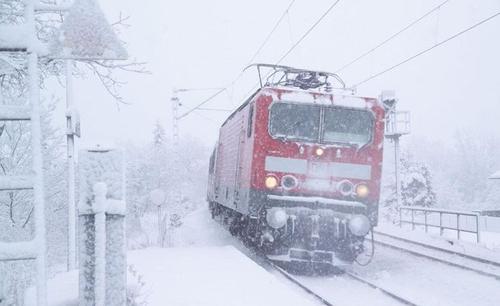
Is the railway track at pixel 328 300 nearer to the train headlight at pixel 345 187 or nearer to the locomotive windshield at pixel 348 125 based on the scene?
the train headlight at pixel 345 187

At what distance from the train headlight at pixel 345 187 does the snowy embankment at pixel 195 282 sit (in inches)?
89.8

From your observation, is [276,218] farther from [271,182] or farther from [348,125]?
[348,125]

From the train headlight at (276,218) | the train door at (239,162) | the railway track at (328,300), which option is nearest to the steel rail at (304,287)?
the railway track at (328,300)

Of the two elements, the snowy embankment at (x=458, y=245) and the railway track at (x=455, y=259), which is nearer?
the railway track at (x=455, y=259)

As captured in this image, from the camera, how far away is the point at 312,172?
9289mm

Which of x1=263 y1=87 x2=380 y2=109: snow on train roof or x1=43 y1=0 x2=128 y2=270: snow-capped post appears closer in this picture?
x1=43 y1=0 x2=128 y2=270: snow-capped post

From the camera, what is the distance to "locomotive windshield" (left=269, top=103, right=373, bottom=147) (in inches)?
371

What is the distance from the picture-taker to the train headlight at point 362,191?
9.41 m

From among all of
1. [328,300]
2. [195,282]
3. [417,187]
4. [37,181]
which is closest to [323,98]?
[328,300]

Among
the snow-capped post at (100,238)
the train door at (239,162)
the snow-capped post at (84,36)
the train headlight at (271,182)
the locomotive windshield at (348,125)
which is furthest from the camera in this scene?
the train door at (239,162)

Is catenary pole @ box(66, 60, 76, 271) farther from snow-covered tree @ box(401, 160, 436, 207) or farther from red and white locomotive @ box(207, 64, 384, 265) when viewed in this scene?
snow-covered tree @ box(401, 160, 436, 207)

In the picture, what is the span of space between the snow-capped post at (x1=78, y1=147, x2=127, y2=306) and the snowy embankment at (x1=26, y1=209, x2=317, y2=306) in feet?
2.29

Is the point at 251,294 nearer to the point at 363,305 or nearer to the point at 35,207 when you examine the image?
the point at 363,305

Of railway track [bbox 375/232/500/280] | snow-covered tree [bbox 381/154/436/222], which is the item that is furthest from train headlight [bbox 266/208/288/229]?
snow-covered tree [bbox 381/154/436/222]
